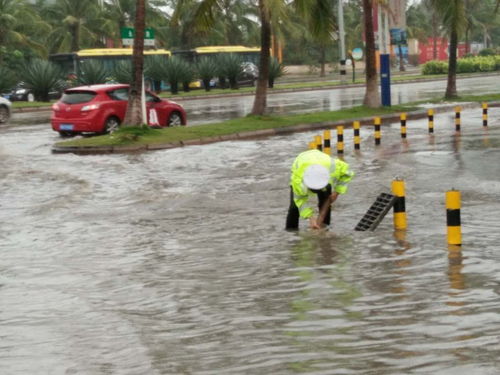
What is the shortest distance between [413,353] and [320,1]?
25.3 m

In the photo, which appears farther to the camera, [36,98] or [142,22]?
[36,98]

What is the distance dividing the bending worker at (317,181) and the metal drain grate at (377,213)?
17.0 inches

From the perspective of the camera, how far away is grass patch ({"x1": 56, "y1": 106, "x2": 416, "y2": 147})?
973 inches

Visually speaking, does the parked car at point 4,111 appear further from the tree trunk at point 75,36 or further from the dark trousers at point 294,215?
the tree trunk at point 75,36

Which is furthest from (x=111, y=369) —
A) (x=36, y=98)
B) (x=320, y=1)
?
(x=36, y=98)

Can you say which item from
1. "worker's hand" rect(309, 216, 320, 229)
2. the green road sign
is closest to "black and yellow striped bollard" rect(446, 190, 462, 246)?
"worker's hand" rect(309, 216, 320, 229)

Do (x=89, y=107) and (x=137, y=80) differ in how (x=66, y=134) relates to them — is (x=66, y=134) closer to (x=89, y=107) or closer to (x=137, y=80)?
(x=89, y=107)

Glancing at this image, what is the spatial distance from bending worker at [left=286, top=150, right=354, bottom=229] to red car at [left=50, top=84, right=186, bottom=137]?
53.0 feet

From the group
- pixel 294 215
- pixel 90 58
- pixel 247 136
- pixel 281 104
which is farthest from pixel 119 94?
pixel 90 58

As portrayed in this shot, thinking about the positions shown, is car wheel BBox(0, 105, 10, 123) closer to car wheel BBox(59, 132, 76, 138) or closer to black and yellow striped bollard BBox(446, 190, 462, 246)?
car wheel BBox(59, 132, 76, 138)

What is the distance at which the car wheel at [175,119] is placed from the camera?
97.4ft

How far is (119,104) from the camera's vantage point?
1131 inches

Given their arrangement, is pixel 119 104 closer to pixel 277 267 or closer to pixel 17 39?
pixel 277 267

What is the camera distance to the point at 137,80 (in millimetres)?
26844
